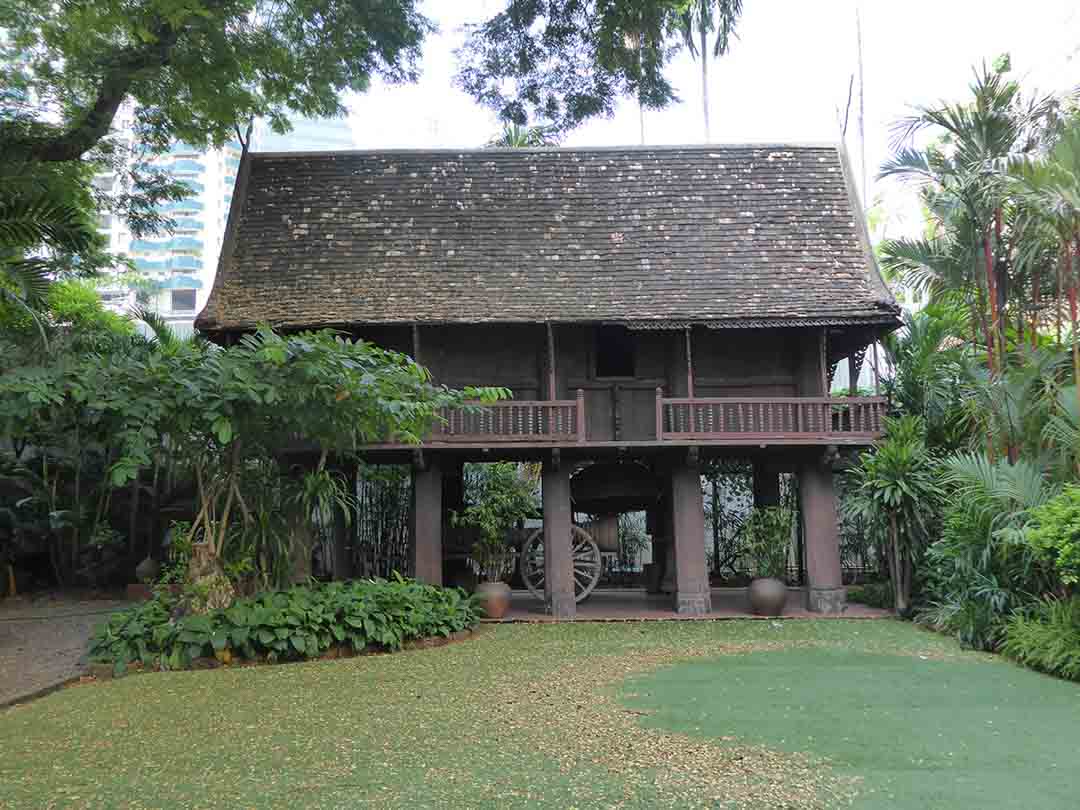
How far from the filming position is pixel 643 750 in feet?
19.1

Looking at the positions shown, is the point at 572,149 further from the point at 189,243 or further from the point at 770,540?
the point at 189,243

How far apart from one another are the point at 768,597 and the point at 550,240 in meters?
5.89

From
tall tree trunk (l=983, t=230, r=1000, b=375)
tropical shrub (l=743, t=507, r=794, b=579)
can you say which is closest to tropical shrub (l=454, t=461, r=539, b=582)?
tropical shrub (l=743, t=507, r=794, b=579)

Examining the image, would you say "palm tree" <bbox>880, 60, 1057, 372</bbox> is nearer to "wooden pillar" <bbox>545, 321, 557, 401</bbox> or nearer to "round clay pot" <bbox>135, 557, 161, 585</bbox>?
"wooden pillar" <bbox>545, 321, 557, 401</bbox>

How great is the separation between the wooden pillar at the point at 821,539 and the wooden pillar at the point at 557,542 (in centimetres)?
326

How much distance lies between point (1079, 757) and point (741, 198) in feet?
33.8

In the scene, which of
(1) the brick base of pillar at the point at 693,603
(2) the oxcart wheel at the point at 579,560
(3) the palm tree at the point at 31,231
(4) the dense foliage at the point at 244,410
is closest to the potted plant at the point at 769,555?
(1) the brick base of pillar at the point at 693,603

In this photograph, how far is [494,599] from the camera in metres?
12.7

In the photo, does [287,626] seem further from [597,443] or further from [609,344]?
[609,344]

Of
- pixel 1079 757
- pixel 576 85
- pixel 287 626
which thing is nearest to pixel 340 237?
pixel 576 85

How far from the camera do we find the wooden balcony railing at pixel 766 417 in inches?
496

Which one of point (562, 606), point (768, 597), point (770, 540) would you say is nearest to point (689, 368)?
Answer: point (770, 540)

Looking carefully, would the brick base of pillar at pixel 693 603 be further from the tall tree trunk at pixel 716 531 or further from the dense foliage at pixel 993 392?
the tall tree trunk at pixel 716 531

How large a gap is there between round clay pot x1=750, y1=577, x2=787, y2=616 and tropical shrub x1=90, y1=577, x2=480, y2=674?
184 inches
